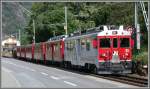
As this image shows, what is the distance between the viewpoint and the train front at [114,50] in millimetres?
27859

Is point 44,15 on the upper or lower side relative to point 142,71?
upper

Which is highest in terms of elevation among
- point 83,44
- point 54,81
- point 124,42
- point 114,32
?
point 114,32

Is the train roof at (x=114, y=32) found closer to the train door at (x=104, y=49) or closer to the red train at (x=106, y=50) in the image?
the red train at (x=106, y=50)

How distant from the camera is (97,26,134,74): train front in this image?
91.4 feet

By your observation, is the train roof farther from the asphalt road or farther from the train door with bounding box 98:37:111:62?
the asphalt road

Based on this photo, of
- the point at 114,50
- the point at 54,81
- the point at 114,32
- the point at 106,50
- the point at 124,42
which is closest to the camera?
the point at 54,81

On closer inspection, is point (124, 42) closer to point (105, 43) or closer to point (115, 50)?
point (115, 50)

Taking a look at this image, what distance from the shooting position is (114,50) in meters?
28.5

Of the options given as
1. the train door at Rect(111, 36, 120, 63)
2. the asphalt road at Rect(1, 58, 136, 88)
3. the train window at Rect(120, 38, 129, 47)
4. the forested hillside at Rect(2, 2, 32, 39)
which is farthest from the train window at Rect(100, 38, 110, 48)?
the forested hillside at Rect(2, 2, 32, 39)

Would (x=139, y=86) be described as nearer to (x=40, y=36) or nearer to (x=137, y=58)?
(x=137, y=58)

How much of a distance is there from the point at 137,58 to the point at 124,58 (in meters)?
2.52

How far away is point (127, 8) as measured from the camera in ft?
198

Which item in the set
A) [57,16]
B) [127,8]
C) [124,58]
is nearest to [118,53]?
[124,58]

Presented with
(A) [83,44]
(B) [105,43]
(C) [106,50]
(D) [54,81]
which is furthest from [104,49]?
(D) [54,81]
